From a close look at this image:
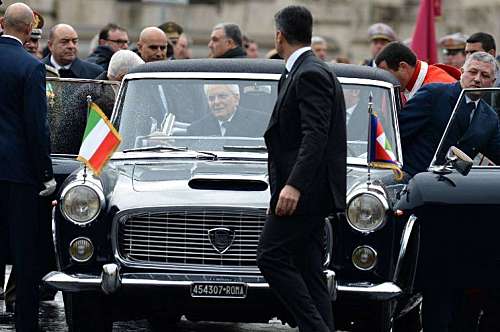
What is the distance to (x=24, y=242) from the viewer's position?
11.1 metres

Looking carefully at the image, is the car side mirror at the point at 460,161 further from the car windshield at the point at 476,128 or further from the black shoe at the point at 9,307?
the black shoe at the point at 9,307

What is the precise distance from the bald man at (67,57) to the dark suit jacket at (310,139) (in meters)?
6.37

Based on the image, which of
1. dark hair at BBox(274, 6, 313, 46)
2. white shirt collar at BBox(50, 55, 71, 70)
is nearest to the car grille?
dark hair at BBox(274, 6, 313, 46)

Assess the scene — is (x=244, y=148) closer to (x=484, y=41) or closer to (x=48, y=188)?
(x=48, y=188)

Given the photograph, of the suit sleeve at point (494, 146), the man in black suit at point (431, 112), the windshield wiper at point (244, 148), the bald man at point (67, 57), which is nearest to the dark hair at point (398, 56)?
the man in black suit at point (431, 112)

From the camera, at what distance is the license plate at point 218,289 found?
10.2m


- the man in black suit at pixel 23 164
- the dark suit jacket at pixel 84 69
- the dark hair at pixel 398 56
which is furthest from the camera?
the dark suit jacket at pixel 84 69

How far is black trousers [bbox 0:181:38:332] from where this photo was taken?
11.1 metres

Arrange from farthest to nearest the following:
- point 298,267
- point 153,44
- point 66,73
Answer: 1. point 66,73
2. point 153,44
3. point 298,267

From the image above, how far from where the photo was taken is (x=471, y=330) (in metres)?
10.5

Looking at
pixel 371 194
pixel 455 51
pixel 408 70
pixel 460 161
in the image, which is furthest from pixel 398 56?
pixel 455 51

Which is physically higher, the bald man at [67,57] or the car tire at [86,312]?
the bald man at [67,57]

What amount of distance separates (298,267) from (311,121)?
772 millimetres

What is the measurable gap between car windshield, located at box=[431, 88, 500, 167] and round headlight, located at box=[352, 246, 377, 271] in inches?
31.6
